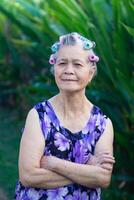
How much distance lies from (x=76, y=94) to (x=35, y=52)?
4197 mm

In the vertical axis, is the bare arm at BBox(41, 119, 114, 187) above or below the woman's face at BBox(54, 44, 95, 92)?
below

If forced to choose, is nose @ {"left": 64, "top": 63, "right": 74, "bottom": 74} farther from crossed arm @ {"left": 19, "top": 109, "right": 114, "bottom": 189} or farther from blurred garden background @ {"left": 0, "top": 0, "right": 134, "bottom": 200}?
blurred garden background @ {"left": 0, "top": 0, "right": 134, "bottom": 200}

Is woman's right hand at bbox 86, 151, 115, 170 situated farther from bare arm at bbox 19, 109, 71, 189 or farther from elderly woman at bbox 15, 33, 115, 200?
bare arm at bbox 19, 109, 71, 189

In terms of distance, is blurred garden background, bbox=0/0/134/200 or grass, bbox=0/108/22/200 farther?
grass, bbox=0/108/22/200

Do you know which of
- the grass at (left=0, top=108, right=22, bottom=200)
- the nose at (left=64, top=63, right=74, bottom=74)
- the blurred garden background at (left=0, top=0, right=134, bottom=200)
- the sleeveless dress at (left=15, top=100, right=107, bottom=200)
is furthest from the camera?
the grass at (left=0, top=108, right=22, bottom=200)

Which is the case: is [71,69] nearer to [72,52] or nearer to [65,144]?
[72,52]

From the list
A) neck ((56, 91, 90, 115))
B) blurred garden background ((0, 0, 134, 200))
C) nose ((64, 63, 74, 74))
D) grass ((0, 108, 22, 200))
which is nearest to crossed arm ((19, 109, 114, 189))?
neck ((56, 91, 90, 115))

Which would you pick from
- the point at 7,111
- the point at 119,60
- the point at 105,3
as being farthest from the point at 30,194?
the point at 7,111

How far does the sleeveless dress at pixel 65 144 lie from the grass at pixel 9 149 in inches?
102

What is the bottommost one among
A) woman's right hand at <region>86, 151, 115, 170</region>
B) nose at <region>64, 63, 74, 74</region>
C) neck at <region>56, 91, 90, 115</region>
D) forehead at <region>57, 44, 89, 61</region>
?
woman's right hand at <region>86, 151, 115, 170</region>

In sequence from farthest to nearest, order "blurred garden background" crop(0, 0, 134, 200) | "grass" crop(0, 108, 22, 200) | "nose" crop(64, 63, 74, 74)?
"grass" crop(0, 108, 22, 200), "blurred garden background" crop(0, 0, 134, 200), "nose" crop(64, 63, 74, 74)

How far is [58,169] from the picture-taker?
106 inches

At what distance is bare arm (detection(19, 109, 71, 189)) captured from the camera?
2.69 metres

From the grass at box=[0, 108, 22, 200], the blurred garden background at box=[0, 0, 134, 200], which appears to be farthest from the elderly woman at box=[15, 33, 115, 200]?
the grass at box=[0, 108, 22, 200]
